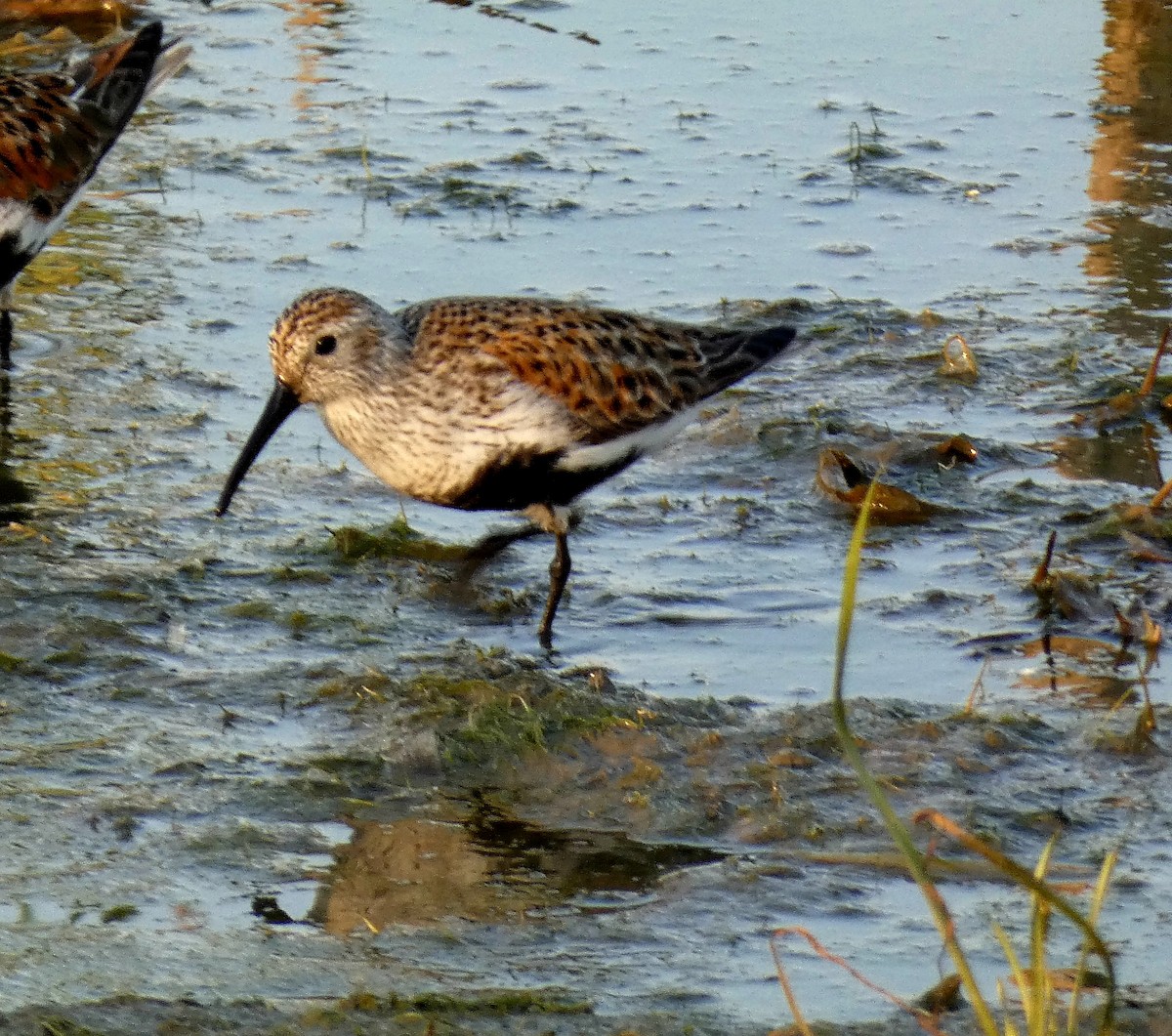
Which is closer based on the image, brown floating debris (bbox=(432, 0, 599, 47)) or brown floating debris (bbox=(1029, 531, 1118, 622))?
brown floating debris (bbox=(1029, 531, 1118, 622))

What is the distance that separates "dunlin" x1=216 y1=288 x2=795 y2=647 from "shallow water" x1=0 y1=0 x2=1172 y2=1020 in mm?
436

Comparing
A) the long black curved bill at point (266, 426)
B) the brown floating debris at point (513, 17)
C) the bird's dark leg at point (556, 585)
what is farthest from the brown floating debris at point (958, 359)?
the brown floating debris at point (513, 17)

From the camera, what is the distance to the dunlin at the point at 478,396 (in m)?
6.04

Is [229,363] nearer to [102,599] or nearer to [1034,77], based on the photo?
[102,599]

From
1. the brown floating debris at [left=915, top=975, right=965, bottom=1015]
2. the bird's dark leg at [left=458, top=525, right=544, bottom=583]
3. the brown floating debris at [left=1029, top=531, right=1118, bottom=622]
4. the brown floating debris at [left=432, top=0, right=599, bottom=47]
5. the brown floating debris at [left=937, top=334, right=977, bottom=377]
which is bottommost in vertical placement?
the bird's dark leg at [left=458, top=525, right=544, bottom=583]

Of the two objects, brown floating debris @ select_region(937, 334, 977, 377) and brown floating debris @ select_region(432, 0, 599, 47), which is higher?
brown floating debris @ select_region(432, 0, 599, 47)

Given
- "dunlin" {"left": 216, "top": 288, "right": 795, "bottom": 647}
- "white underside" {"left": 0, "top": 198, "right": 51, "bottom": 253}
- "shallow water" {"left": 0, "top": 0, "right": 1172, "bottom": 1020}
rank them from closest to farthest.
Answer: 1. "shallow water" {"left": 0, "top": 0, "right": 1172, "bottom": 1020}
2. "dunlin" {"left": 216, "top": 288, "right": 795, "bottom": 647}
3. "white underside" {"left": 0, "top": 198, "right": 51, "bottom": 253}

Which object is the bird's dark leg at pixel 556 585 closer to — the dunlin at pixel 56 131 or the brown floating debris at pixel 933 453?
the brown floating debris at pixel 933 453

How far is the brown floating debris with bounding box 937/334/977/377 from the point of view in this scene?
7.99 metres

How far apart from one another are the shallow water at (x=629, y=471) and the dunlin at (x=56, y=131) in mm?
393

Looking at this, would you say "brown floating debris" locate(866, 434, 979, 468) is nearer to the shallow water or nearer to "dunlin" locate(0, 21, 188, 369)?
the shallow water

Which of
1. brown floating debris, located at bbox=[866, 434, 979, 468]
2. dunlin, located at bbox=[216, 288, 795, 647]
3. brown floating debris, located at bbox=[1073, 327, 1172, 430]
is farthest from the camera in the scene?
brown floating debris, located at bbox=[1073, 327, 1172, 430]

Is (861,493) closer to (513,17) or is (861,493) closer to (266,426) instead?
(266,426)

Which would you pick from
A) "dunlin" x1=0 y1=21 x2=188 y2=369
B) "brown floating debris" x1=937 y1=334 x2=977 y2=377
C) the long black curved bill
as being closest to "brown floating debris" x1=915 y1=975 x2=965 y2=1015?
the long black curved bill
